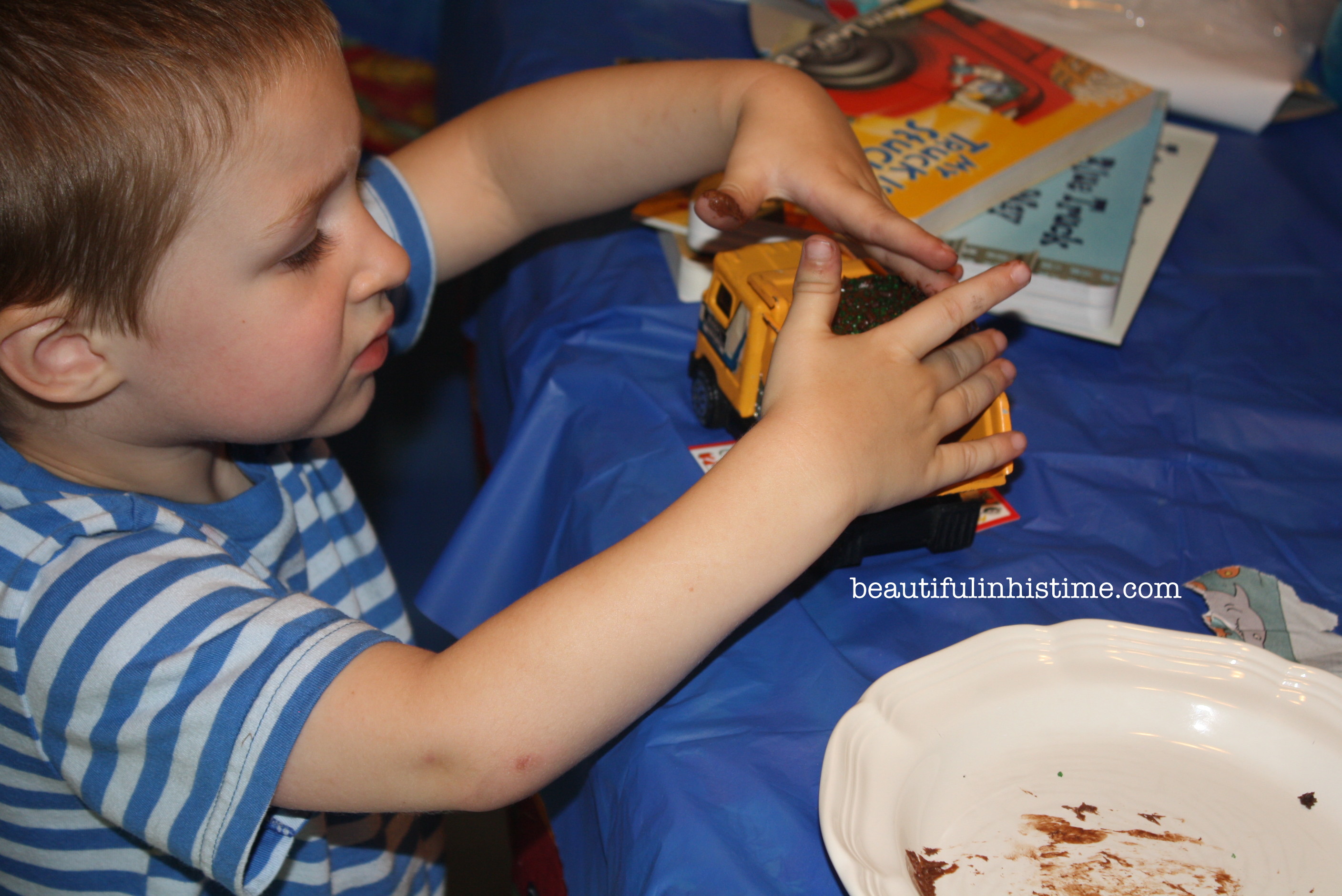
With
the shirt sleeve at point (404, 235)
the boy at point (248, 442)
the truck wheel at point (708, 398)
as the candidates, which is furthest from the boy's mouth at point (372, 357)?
the truck wheel at point (708, 398)

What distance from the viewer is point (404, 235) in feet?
2.88

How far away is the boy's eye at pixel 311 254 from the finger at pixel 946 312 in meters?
0.37

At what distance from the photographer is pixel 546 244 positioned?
1010mm

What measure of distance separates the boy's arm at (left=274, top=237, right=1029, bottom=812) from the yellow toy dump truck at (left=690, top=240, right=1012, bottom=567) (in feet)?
0.23

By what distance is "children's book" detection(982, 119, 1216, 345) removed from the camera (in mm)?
885

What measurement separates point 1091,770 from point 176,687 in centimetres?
51

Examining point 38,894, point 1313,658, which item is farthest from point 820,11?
point 38,894

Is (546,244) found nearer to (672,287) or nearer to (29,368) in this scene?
(672,287)

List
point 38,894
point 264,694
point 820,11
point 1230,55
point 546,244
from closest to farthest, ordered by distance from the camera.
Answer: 1. point 264,694
2. point 38,894
3. point 546,244
4. point 1230,55
5. point 820,11

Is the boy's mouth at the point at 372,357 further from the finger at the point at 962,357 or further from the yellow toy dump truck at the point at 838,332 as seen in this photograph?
the finger at the point at 962,357

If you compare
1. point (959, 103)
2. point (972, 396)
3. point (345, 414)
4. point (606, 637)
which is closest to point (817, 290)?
point (972, 396)

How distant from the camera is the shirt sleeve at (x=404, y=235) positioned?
33.8 inches

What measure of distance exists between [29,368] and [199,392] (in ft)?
0.29

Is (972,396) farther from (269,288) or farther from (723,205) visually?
(269,288)
